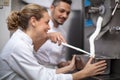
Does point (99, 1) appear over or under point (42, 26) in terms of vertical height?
over

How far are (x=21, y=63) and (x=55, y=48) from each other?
56cm

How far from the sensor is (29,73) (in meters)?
1.01

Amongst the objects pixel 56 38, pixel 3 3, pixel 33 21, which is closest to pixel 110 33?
pixel 56 38

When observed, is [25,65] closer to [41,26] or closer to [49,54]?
[41,26]

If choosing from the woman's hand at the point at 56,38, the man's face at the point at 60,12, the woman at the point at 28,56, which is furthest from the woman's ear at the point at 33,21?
the man's face at the point at 60,12

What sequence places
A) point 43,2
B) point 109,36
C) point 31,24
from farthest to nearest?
point 43,2, point 109,36, point 31,24

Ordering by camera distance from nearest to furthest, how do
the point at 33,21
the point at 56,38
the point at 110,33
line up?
the point at 33,21, the point at 110,33, the point at 56,38

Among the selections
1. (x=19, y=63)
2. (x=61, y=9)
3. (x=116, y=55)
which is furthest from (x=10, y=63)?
(x=61, y=9)

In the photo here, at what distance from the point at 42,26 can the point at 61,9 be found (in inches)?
20.6

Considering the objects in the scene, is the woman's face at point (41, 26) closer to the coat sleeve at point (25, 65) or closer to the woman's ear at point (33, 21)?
the woman's ear at point (33, 21)

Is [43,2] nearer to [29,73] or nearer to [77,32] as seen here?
[77,32]

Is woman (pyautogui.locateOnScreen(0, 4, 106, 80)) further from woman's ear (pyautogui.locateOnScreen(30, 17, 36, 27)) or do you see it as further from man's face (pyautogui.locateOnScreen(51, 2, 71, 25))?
man's face (pyautogui.locateOnScreen(51, 2, 71, 25))

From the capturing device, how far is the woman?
3.32ft

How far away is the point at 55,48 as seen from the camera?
1.53 m
